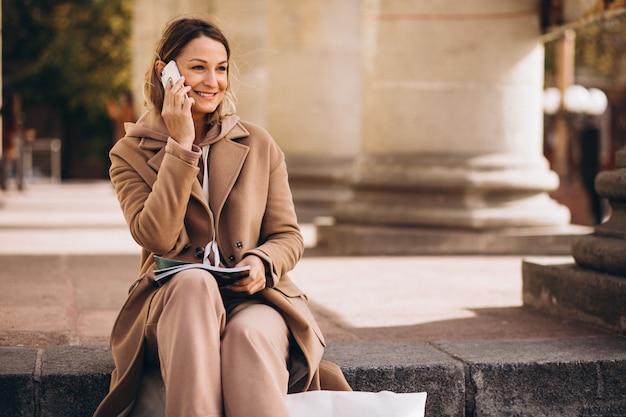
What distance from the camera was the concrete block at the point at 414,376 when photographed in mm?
4168

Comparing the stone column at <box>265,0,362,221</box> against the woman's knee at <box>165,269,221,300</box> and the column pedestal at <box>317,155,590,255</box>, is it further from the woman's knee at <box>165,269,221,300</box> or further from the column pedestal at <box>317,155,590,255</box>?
the woman's knee at <box>165,269,221,300</box>

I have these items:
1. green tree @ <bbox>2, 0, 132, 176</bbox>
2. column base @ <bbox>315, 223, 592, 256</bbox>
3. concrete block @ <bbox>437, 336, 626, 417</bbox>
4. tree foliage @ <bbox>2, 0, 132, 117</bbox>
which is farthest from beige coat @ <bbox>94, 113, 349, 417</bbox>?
tree foliage @ <bbox>2, 0, 132, 117</bbox>

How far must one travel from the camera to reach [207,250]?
12.4 ft

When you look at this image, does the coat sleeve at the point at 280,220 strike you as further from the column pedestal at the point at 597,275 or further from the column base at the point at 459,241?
the column base at the point at 459,241

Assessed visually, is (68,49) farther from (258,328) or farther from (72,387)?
(258,328)

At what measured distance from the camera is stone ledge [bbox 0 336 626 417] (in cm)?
397

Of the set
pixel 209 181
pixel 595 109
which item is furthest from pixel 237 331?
pixel 595 109

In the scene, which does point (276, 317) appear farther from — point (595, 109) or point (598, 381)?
point (595, 109)

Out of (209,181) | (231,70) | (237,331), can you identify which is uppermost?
(231,70)

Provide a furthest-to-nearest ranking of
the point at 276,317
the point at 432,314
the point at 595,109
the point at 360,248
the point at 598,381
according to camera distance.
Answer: the point at 595,109, the point at 360,248, the point at 432,314, the point at 598,381, the point at 276,317

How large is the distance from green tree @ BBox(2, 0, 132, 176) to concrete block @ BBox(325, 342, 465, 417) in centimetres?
2710

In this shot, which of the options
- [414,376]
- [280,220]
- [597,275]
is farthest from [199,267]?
[597,275]

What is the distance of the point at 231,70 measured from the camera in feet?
13.5

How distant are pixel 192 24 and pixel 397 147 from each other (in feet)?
17.8
